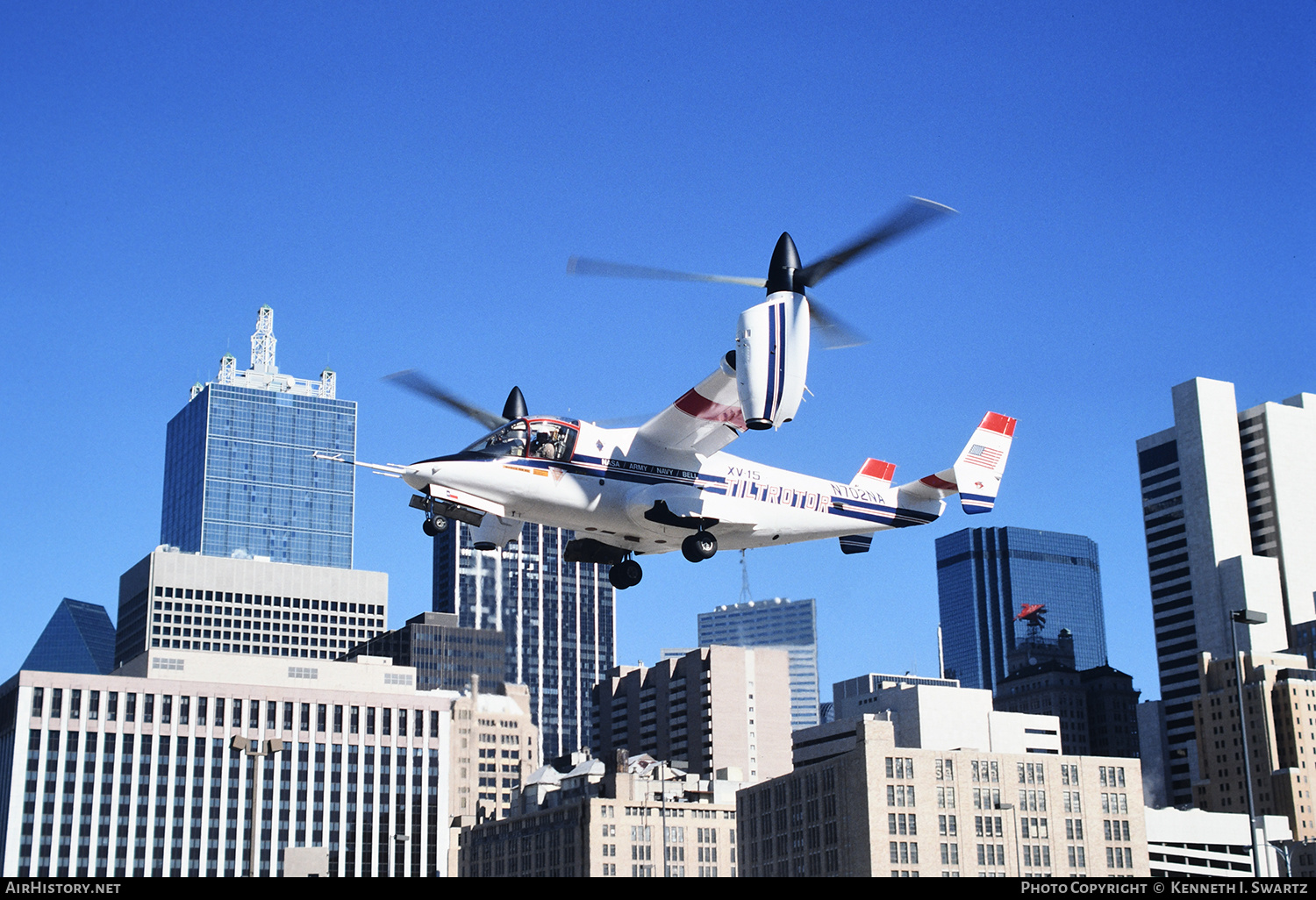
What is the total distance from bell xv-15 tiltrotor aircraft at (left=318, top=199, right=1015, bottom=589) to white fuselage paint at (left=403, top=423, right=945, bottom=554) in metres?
0.04

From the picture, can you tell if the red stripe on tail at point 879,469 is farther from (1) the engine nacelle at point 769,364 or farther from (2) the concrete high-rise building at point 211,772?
(2) the concrete high-rise building at point 211,772

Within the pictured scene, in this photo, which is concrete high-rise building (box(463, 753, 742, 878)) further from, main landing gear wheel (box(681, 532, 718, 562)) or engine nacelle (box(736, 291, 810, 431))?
engine nacelle (box(736, 291, 810, 431))

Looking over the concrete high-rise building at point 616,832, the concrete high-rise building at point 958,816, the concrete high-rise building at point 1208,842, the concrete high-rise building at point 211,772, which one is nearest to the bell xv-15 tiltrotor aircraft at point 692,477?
the concrete high-rise building at point 958,816

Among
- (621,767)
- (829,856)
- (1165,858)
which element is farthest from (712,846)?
(1165,858)

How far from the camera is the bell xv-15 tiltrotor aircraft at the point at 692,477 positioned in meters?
42.8

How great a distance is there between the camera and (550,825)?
164 meters

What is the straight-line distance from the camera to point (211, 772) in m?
150

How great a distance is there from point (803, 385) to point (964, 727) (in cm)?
16090

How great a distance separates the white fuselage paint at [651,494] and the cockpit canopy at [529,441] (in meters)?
0.21

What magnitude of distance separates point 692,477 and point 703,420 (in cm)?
182

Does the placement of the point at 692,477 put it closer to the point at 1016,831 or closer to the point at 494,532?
the point at 494,532

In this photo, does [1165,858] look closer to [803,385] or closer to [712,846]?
[712,846]

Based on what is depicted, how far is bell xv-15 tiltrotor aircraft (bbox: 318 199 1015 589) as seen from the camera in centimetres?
4281

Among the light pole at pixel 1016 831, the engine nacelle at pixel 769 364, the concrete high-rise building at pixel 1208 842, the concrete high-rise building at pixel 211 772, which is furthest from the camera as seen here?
the concrete high-rise building at pixel 1208 842
